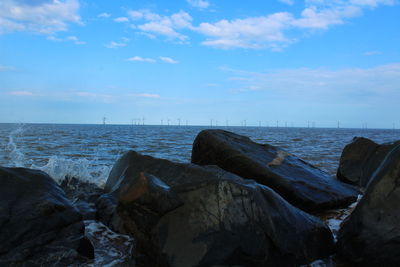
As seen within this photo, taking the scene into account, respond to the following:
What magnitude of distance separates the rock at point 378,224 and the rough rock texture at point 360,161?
201 inches

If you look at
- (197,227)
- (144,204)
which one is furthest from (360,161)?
(144,204)

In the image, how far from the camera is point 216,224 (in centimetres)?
345

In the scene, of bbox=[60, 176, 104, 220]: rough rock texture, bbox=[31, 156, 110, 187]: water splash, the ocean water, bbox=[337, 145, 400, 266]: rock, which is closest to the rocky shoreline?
bbox=[337, 145, 400, 266]: rock

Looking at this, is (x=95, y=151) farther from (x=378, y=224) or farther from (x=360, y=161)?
(x=378, y=224)

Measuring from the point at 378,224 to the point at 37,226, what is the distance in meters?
3.75

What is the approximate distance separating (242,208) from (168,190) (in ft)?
2.69

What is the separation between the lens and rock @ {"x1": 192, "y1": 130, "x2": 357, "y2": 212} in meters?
5.85

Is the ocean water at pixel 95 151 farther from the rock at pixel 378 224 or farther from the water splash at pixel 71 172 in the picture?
the rock at pixel 378 224

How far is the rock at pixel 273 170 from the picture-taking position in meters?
5.85

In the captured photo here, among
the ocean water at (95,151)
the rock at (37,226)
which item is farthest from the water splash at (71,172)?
the rock at (37,226)

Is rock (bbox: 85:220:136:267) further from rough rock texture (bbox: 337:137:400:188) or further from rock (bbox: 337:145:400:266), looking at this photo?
rough rock texture (bbox: 337:137:400:188)

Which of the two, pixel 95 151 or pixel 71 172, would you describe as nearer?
pixel 71 172

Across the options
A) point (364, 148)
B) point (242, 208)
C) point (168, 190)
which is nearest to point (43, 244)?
point (168, 190)

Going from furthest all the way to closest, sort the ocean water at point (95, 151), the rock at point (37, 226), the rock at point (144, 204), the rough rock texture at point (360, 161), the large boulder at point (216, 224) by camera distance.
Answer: the ocean water at point (95, 151)
the rough rock texture at point (360, 161)
the rock at point (37, 226)
the rock at point (144, 204)
the large boulder at point (216, 224)
